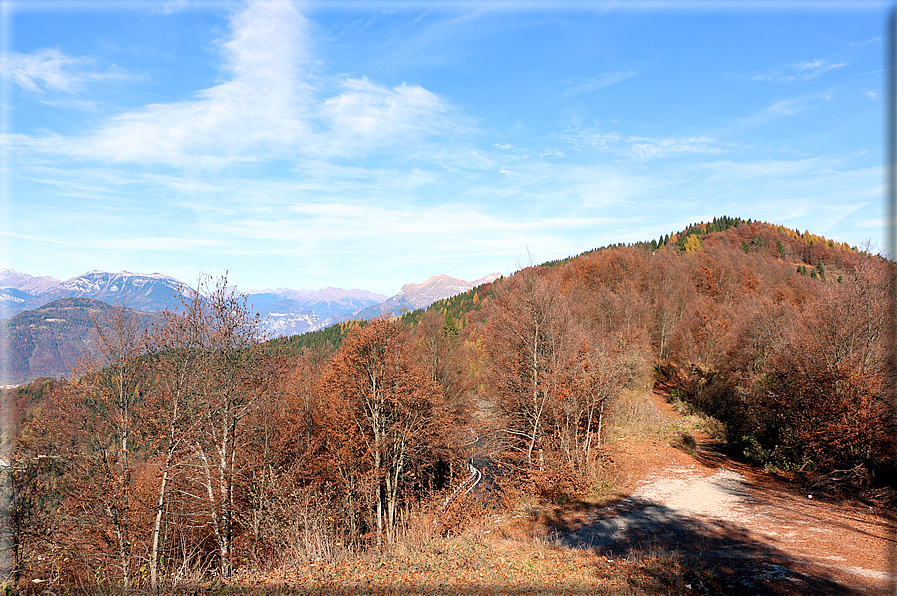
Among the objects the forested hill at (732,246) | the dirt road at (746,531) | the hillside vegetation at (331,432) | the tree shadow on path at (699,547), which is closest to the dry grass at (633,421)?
the hillside vegetation at (331,432)

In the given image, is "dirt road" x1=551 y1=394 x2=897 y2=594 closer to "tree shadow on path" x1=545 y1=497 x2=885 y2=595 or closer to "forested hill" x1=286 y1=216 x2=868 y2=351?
"tree shadow on path" x1=545 y1=497 x2=885 y2=595

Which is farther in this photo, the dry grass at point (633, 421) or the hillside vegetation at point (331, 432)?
the dry grass at point (633, 421)

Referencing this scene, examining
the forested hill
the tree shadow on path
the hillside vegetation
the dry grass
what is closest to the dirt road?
the tree shadow on path

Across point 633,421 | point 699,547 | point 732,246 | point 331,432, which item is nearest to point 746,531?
point 699,547

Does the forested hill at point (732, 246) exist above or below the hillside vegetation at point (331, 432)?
above

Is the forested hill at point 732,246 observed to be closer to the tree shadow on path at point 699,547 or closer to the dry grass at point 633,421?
the dry grass at point 633,421

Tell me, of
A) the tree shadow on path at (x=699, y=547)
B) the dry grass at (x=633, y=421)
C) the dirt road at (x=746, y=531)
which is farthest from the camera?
the dry grass at (x=633, y=421)

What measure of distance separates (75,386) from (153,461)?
176 inches

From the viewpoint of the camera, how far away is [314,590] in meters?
9.20

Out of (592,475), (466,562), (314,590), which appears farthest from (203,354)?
(592,475)

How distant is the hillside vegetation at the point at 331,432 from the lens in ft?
45.3

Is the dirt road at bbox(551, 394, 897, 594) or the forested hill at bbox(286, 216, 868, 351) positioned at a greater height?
the forested hill at bbox(286, 216, 868, 351)

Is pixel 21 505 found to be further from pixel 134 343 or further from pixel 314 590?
pixel 314 590

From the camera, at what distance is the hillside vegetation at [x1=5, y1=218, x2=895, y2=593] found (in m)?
13.8
